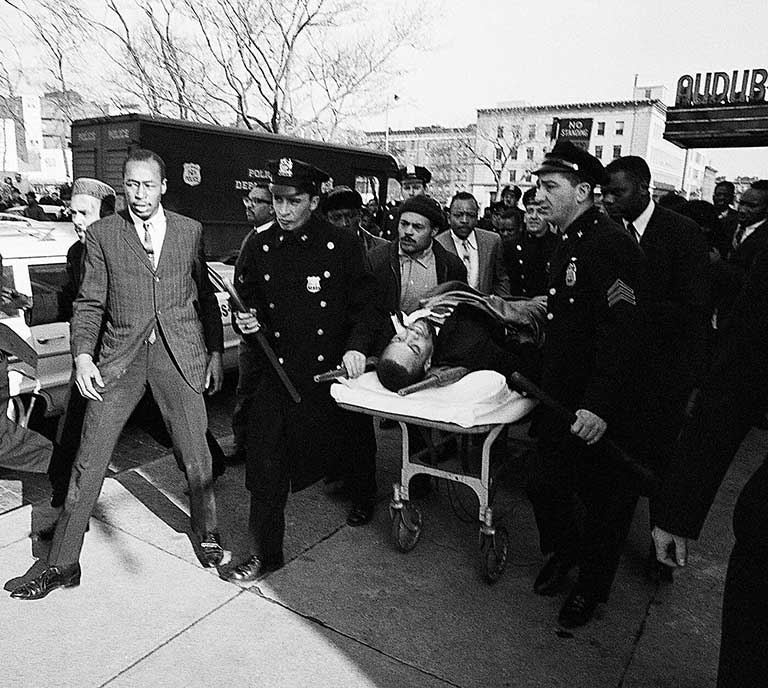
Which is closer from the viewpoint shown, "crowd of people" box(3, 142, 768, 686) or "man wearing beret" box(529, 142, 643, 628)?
"man wearing beret" box(529, 142, 643, 628)

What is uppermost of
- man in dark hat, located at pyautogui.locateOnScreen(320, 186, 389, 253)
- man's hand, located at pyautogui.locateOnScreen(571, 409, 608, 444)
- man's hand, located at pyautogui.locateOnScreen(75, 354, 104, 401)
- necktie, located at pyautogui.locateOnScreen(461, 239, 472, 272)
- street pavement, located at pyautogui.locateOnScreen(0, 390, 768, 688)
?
man in dark hat, located at pyautogui.locateOnScreen(320, 186, 389, 253)

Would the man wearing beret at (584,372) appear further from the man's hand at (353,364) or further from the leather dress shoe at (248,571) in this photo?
the leather dress shoe at (248,571)

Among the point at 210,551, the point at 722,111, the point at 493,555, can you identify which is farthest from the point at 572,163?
the point at 722,111

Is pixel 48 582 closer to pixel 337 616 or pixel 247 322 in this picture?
pixel 337 616

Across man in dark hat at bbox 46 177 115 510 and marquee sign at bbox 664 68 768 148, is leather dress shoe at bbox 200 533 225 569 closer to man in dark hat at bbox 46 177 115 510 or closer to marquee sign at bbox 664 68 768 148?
man in dark hat at bbox 46 177 115 510

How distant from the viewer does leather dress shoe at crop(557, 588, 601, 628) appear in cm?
293

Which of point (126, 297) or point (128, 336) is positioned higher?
point (126, 297)

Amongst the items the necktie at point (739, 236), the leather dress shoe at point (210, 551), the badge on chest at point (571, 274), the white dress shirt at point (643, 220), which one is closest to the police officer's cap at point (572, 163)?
the badge on chest at point (571, 274)

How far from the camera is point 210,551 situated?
129 inches

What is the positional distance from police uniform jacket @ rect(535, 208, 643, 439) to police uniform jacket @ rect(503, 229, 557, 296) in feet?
7.37

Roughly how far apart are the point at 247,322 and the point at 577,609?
1980mm

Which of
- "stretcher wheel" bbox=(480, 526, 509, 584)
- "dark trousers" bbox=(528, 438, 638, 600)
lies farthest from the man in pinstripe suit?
"dark trousers" bbox=(528, 438, 638, 600)

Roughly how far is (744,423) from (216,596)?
8.04 ft

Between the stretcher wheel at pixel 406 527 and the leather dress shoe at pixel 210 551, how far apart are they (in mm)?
886
